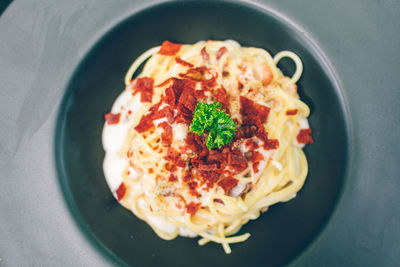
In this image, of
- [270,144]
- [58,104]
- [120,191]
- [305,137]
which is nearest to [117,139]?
[120,191]

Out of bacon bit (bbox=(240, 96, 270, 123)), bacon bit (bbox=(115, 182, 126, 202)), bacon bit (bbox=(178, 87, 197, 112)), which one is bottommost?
bacon bit (bbox=(115, 182, 126, 202))

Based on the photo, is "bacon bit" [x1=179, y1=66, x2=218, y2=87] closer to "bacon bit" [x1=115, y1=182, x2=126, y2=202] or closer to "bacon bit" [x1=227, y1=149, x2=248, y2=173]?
"bacon bit" [x1=227, y1=149, x2=248, y2=173]

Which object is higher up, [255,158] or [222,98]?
[222,98]

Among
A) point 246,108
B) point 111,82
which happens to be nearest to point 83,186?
point 111,82

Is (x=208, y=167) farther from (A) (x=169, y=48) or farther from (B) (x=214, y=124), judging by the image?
(A) (x=169, y=48)

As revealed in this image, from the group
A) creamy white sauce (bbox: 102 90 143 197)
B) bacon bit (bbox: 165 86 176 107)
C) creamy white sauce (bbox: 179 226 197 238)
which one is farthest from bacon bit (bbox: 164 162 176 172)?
creamy white sauce (bbox: 179 226 197 238)

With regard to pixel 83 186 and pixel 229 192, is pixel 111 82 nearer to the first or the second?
pixel 83 186
